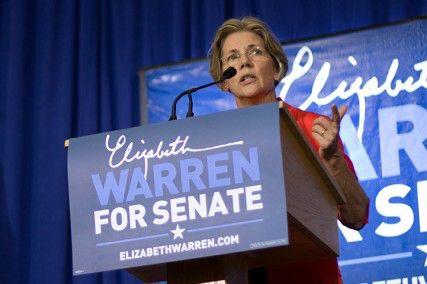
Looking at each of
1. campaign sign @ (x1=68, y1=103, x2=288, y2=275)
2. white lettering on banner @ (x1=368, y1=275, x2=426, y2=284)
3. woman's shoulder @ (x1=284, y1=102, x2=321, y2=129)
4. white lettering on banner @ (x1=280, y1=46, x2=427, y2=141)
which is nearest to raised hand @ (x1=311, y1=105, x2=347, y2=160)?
campaign sign @ (x1=68, y1=103, x2=288, y2=275)

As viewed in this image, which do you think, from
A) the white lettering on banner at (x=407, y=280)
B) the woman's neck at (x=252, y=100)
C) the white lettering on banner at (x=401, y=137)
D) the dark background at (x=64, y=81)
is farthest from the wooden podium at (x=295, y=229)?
the dark background at (x=64, y=81)

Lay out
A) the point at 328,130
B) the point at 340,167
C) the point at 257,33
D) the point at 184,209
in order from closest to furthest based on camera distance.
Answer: the point at 184,209
the point at 328,130
the point at 340,167
the point at 257,33

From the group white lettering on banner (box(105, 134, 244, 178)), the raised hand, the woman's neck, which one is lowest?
white lettering on banner (box(105, 134, 244, 178))

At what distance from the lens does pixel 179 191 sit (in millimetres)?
1837

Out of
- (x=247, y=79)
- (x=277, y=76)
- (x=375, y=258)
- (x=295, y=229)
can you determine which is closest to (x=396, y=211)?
(x=375, y=258)

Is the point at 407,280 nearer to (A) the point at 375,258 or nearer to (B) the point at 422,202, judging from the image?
(A) the point at 375,258

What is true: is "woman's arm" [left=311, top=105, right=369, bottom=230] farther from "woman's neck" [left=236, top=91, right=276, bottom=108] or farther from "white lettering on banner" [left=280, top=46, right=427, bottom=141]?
"white lettering on banner" [left=280, top=46, right=427, bottom=141]

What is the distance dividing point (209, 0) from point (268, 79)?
5.82ft

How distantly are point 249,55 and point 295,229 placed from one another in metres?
0.83

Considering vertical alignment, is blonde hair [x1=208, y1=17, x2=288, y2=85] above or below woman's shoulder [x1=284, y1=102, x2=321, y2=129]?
above

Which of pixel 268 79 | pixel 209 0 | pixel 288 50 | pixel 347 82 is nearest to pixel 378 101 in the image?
pixel 347 82

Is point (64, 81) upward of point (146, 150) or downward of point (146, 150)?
upward

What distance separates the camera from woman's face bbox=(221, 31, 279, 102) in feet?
8.51

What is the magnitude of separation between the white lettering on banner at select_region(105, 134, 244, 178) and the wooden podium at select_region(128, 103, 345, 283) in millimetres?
133
